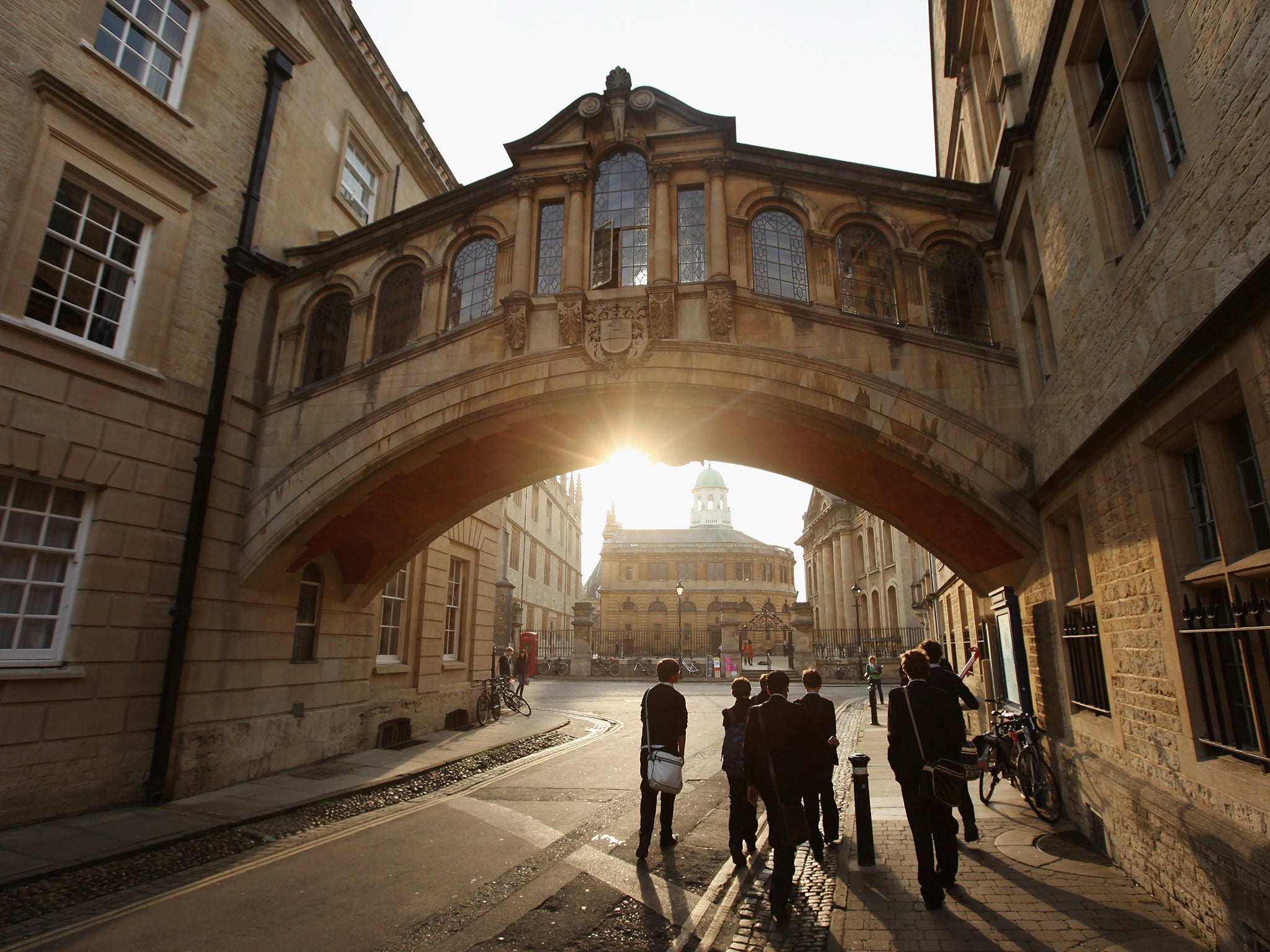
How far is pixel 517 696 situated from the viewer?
61.9 ft

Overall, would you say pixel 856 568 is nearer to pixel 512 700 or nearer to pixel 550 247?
pixel 512 700

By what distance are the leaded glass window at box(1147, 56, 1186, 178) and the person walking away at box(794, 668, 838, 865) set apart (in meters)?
4.71

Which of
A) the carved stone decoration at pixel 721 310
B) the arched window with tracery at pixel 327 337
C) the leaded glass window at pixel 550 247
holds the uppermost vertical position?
the leaded glass window at pixel 550 247

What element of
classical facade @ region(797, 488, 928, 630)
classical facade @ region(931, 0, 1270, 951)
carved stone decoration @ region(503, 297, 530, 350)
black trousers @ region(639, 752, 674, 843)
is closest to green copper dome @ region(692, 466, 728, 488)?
classical facade @ region(797, 488, 928, 630)

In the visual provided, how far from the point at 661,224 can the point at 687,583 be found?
195 ft

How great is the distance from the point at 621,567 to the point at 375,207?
56.2m

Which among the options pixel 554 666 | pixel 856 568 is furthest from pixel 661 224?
pixel 856 568

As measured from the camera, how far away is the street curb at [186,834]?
5836 mm

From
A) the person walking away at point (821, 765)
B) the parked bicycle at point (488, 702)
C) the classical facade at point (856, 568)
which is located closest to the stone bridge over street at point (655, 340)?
the person walking away at point (821, 765)

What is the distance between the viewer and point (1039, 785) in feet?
23.7

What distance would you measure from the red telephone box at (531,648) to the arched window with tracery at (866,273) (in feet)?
64.9

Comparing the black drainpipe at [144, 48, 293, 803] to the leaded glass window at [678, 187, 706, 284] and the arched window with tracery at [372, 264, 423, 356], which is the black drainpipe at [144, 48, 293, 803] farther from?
the leaded glass window at [678, 187, 706, 284]

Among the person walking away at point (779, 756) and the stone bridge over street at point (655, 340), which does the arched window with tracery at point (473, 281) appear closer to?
the stone bridge over street at point (655, 340)

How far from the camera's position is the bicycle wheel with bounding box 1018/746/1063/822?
7148mm
